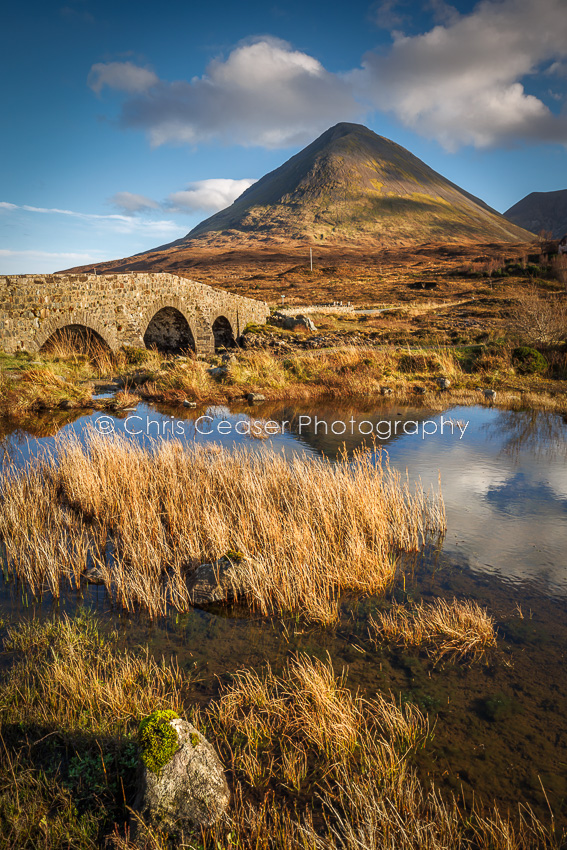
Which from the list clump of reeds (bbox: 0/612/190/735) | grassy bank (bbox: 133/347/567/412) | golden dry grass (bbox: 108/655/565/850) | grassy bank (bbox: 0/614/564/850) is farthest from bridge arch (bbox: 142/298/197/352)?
golden dry grass (bbox: 108/655/565/850)

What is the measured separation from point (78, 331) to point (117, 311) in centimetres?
163

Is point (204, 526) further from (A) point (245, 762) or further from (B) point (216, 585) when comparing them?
(A) point (245, 762)

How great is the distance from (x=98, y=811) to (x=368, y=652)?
2418 mm

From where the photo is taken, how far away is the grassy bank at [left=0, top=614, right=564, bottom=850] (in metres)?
2.71

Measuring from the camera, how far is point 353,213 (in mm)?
156125

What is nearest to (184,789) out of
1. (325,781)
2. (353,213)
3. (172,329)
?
(325,781)

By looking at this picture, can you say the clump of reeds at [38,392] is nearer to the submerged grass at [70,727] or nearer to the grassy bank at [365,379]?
the grassy bank at [365,379]

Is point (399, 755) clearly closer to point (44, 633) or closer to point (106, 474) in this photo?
point (44, 633)

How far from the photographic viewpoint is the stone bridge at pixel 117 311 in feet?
53.1

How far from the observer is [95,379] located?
1783 centimetres

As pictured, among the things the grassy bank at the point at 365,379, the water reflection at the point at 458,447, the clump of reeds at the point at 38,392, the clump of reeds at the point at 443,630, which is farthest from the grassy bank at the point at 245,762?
the grassy bank at the point at 365,379

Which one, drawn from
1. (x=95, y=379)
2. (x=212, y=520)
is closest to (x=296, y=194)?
(x=95, y=379)

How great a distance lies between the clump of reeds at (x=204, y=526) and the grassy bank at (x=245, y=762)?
1.12 metres

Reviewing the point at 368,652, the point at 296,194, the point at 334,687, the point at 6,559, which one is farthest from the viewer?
the point at 296,194
